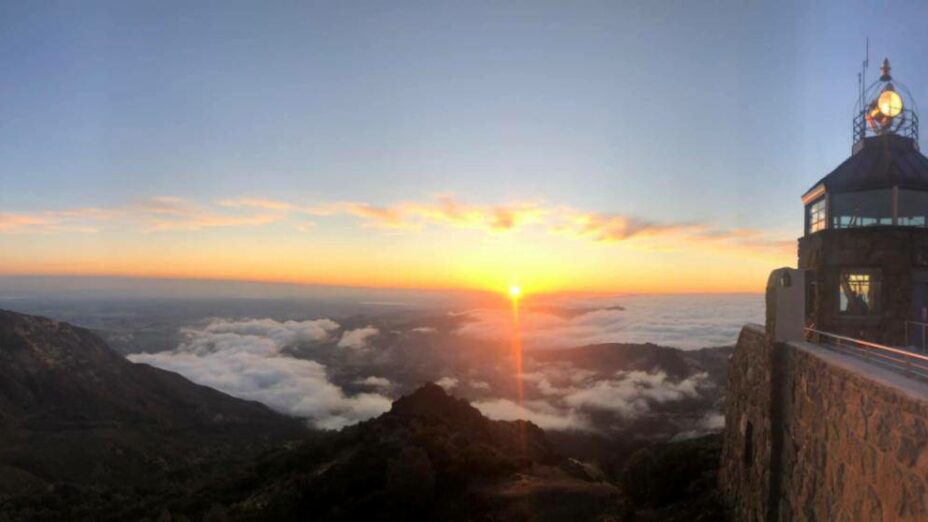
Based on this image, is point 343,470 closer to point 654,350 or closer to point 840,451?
point 840,451

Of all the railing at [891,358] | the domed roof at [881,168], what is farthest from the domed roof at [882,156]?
the railing at [891,358]

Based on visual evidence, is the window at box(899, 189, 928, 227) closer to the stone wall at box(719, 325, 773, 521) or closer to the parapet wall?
the stone wall at box(719, 325, 773, 521)

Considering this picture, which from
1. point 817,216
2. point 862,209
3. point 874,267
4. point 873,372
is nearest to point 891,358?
point 873,372

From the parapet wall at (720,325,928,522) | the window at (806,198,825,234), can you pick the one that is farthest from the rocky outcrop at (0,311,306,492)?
the window at (806,198,825,234)

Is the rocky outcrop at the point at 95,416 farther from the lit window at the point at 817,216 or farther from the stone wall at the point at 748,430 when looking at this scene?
the lit window at the point at 817,216

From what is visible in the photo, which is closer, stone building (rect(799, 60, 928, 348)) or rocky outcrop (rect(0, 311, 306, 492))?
stone building (rect(799, 60, 928, 348))

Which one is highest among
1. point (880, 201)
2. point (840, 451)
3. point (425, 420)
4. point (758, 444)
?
point (880, 201)

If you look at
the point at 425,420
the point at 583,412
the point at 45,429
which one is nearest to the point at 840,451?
the point at 425,420
